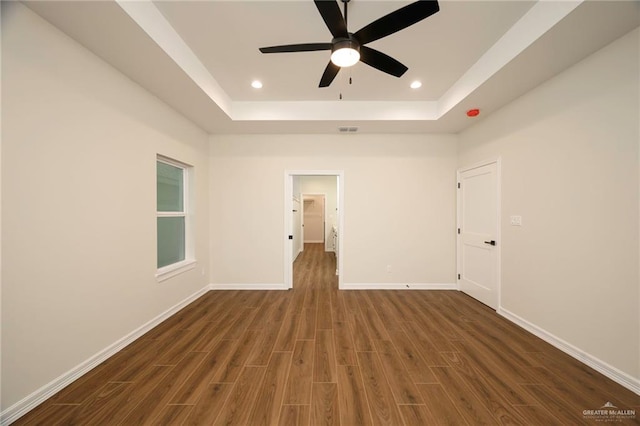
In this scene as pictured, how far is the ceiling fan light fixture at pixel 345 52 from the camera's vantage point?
1.64 metres

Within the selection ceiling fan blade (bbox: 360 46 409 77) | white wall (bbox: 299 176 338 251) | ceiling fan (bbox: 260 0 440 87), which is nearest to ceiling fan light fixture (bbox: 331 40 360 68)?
ceiling fan (bbox: 260 0 440 87)

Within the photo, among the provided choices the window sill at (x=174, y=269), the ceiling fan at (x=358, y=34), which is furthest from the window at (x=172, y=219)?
the ceiling fan at (x=358, y=34)

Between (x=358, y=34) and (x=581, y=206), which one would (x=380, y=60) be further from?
(x=581, y=206)

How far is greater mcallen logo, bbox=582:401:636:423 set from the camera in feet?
4.79

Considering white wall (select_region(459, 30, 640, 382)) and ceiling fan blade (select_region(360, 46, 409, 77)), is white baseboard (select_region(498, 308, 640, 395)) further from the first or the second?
ceiling fan blade (select_region(360, 46, 409, 77))

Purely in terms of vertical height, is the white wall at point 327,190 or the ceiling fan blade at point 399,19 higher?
the ceiling fan blade at point 399,19

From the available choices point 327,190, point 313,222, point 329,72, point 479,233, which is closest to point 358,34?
point 329,72

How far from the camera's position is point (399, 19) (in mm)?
1467

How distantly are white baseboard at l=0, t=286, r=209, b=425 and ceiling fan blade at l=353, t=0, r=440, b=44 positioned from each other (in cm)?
331

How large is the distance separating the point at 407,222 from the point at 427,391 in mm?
2663

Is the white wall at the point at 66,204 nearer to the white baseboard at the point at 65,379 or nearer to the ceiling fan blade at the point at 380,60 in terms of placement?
the white baseboard at the point at 65,379

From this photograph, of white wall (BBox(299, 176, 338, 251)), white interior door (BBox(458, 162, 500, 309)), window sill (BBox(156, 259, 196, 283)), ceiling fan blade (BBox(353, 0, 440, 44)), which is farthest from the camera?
white wall (BBox(299, 176, 338, 251))

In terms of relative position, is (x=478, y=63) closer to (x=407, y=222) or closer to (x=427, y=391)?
(x=407, y=222)

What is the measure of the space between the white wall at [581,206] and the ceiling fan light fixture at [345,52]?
2.09 metres
